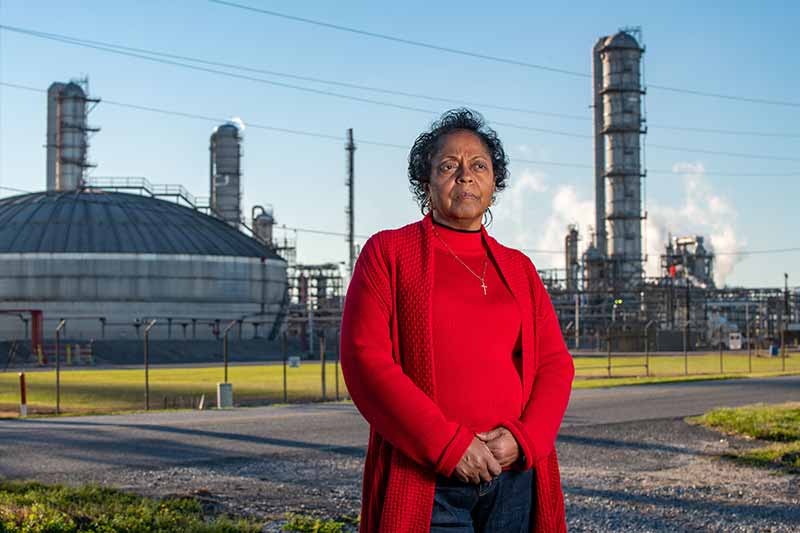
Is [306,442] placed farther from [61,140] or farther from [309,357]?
[61,140]

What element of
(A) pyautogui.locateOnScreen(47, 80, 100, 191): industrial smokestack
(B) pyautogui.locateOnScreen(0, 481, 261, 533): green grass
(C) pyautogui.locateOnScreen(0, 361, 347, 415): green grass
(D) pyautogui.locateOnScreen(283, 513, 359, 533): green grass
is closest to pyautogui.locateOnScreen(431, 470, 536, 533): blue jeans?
(D) pyautogui.locateOnScreen(283, 513, 359, 533): green grass

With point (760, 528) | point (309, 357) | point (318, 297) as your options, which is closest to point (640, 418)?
point (760, 528)

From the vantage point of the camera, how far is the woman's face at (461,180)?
4.29 meters

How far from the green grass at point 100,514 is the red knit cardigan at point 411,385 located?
4.03 m

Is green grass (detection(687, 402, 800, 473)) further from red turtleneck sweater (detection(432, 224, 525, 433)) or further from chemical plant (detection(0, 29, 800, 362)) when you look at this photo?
chemical plant (detection(0, 29, 800, 362))

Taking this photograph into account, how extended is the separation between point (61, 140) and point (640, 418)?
7509cm

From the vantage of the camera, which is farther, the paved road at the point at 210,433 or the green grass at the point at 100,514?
the paved road at the point at 210,433

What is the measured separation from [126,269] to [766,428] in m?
60.9

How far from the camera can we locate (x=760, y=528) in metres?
8.23

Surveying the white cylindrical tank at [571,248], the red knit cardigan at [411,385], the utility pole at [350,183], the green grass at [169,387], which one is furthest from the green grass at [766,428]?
the white cylindrical tank at [571,248]

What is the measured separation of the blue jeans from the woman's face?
1.07 metres

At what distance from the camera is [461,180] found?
432cm

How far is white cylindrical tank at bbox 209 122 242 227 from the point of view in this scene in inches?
3401

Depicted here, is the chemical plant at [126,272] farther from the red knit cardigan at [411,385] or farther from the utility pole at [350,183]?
the red knit cardigan at [411,385]
